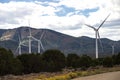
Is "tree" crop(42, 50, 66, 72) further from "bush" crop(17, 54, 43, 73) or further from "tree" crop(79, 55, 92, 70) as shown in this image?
"tree" crop(79, 55, 92, 70)

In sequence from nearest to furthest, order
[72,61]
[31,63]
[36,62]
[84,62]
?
[31,63] < [36,62] < [84,62] < [72,61]

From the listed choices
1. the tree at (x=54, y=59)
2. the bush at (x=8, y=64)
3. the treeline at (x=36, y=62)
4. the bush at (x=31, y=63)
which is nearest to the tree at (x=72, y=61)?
the treeline at (x=36, y=62)

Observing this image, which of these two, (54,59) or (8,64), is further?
(54,59)

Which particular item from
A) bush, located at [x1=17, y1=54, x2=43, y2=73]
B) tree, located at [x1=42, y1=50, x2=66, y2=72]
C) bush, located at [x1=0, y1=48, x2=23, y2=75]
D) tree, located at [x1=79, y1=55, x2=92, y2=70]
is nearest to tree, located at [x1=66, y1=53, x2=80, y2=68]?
tree, located at [x1=79, y1=55, x2=92, y2=70]

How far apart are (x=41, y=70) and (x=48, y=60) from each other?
Result: 787cm

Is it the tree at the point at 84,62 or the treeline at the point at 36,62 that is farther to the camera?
the tree at the point at 84,62

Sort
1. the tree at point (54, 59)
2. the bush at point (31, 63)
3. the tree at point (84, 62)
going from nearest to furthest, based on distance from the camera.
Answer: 1. the bush at point (31, 63)
2. the tree at point (54, 59)
3. the tree at point (84, 62)

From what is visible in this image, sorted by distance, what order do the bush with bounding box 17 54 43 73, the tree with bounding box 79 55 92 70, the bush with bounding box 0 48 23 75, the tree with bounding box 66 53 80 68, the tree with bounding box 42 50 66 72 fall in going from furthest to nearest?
the tree with bounding box 79 55 92 70 < the tree with bounding box 66 53 80 68 < the tree with bounding box 42 50 66 72 < the bush with bounding box 17 54 43 73 < the bush with bounding box 0 48 23 75

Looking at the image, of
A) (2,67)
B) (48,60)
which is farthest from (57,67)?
(2,67)

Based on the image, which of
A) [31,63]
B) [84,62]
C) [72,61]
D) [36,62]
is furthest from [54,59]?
[72,61]

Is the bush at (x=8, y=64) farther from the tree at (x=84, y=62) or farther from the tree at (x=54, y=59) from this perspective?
the tree at (x=84, y=62)

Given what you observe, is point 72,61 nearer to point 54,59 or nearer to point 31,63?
point 54,59

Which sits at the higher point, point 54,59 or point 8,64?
point 54,59

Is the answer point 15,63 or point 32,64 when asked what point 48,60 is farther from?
point 15,63
